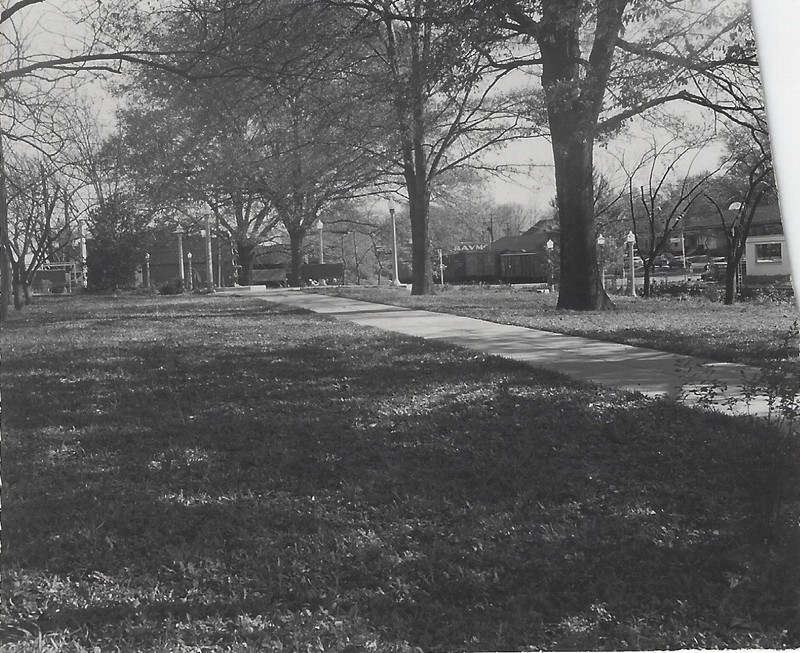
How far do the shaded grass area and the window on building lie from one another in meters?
0.20

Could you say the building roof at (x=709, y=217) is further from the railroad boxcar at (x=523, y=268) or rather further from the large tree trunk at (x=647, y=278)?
the railroad boxcar at (x=523, y=268)

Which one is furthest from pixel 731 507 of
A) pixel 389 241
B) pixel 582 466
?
pixel 389 241

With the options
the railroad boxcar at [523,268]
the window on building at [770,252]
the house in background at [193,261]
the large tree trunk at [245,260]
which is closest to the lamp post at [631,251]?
the railroad boxcar at [523,268]

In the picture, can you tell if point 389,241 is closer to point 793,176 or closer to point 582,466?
point 582,466

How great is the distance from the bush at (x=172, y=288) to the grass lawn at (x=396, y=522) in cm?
68

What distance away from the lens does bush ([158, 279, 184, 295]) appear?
4.56 meters

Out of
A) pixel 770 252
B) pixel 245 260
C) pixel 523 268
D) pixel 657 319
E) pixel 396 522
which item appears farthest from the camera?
pixel 245 260

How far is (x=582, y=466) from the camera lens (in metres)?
2.89

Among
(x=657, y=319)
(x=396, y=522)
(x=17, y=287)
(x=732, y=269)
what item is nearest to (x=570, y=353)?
(x=657, y=319)

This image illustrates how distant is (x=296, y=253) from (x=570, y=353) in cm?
167

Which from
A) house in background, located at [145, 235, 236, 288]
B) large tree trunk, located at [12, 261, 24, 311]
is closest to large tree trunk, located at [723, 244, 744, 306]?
house in background, located at [145, 235, 236, 288]

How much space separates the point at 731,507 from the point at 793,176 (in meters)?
1.01

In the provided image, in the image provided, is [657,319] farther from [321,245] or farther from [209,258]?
[209,258]

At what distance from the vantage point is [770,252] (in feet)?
9.43
